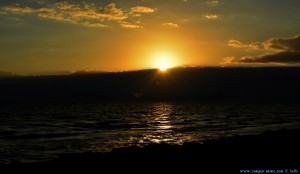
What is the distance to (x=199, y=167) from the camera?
17406 millimetres

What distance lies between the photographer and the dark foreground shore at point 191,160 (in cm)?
1703

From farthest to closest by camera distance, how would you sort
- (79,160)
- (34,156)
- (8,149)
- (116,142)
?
(116,142), (8,149), (34,156), (79,160)

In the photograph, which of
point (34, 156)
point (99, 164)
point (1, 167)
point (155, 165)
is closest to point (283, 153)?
point (155, 165)

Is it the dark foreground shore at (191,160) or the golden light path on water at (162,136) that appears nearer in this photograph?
the dark foreground shore at (191,160)

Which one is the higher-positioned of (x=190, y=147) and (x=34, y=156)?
(x=190, y=147)

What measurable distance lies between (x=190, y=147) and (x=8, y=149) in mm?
22573

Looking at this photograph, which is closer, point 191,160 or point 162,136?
point 191,160

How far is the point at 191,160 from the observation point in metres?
19.1

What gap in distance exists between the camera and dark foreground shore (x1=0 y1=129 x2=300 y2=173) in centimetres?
1703

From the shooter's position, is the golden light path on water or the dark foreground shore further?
the golden light path on water

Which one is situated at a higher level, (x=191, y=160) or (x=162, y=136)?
(x=191, y=160)

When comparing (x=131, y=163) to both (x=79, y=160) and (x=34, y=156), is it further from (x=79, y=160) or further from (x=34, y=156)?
(x=34, y=156)

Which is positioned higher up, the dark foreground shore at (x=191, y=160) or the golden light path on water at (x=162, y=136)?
the dark foreground shore at (x=191, y=160)

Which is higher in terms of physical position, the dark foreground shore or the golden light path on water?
the dark foreground shore
